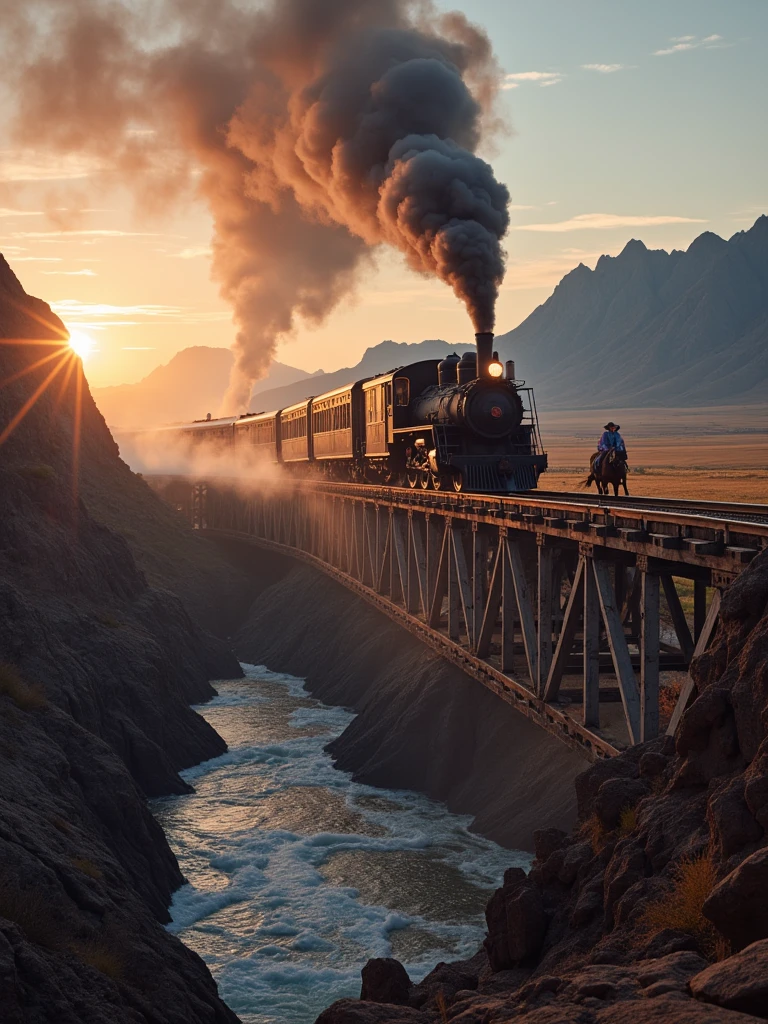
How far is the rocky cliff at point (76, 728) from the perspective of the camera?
11.7 metres

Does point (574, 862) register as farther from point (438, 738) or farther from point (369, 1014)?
point (438, 738)

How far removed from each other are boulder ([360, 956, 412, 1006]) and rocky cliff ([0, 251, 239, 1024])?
2455 millimetres

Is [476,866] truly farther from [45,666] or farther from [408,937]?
[45,666]

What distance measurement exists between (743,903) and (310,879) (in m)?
17.3

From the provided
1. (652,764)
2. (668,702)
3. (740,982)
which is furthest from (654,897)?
(668,702)

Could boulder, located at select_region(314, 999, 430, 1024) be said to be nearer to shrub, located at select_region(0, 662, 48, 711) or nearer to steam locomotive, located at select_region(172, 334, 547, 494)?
shrub, located at select_region(0, 662, 48, 711)

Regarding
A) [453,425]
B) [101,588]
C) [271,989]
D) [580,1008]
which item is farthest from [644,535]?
[101,588]

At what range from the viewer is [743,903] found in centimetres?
696

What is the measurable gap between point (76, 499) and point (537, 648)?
20435 mm

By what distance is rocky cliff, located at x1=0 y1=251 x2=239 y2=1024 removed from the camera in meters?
11.7

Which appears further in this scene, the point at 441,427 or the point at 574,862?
the point at 441,427

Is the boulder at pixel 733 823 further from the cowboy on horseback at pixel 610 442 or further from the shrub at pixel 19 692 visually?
the cowboy on horseback at pixel 610 442

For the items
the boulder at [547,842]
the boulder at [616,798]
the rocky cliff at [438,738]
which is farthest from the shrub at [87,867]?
the rocky cliff at [438,738]

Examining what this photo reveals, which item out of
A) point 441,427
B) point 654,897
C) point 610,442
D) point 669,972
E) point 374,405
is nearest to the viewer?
point 669,972
